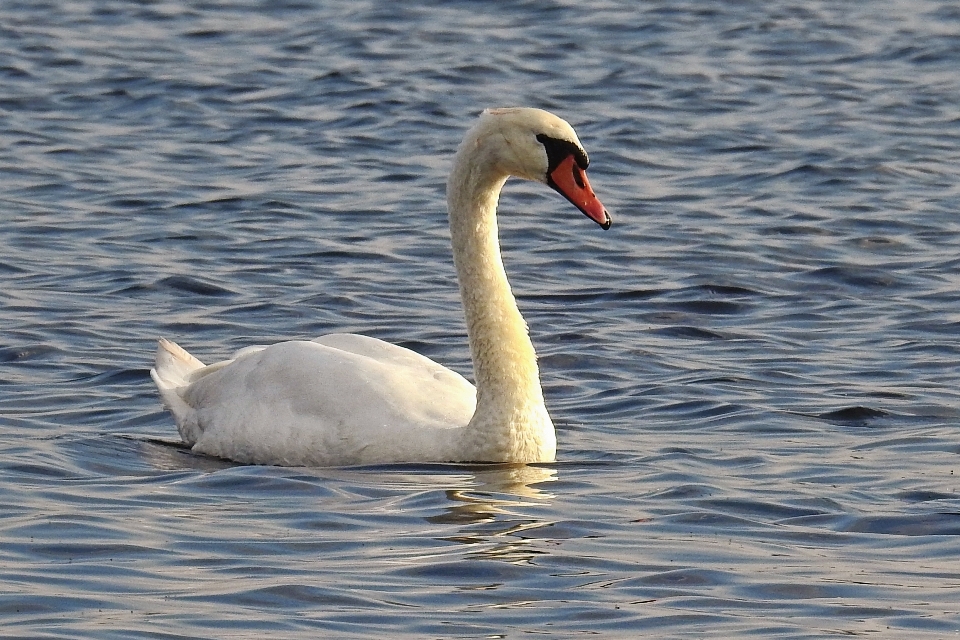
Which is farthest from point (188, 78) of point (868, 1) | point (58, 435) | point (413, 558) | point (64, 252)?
point (413, 558)

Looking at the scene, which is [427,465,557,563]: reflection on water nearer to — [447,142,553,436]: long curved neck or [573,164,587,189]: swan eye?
[447,142,553,436]: long curved neck

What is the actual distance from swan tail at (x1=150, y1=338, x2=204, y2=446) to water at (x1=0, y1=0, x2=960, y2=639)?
180 millimetres

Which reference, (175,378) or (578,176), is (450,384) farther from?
(175,378)

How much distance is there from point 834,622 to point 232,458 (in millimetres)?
3222

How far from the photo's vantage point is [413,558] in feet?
21.9

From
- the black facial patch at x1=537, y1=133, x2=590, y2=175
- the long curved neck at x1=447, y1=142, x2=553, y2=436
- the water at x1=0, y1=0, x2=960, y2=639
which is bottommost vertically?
the water at x1=0, y1=0, x2=960, y2=639

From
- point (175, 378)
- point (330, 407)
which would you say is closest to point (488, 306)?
point (330, 407)

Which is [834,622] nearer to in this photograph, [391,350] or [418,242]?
[391,350]

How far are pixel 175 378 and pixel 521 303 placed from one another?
3202 millimetres

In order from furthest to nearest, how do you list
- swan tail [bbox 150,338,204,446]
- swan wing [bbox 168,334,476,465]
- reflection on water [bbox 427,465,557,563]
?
swan tail [bbox 150,338,204,446], swan wing [bbox 168,334,476,465], reflection on water [bbox 427,465,557,563]

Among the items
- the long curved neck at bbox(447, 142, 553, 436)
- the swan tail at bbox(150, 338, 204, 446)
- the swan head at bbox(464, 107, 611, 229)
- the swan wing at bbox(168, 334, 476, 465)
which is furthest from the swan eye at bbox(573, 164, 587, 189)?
the swan tail at bbox(150, 338, 204, 446)

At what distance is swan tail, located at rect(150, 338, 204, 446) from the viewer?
8875 millimetres

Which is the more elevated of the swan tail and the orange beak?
the orange beak

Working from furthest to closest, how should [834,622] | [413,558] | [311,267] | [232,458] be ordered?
[311,267]
[232,458]
[413,558]
[834,622]
